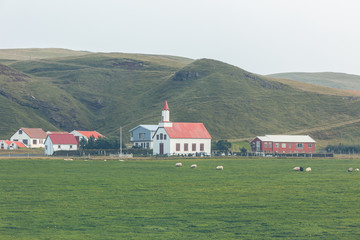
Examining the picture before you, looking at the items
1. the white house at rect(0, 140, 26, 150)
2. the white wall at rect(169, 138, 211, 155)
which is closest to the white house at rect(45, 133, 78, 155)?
the white house at rect(0, 140, 26, 150)

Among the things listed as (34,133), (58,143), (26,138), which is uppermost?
(34,133)

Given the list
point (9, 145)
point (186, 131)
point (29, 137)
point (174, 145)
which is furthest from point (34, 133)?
point (174, 145)

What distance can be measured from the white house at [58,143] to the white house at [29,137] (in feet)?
78.2

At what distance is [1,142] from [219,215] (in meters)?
130

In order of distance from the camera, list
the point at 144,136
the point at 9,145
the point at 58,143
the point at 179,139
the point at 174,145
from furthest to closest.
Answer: the point at 9,145, the point at 144,136, the point at 58,143, the point at 179,139, the point at 174,145

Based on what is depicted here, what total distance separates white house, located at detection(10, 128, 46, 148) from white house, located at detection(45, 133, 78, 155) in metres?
23.8

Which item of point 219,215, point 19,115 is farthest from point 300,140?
point 219,215

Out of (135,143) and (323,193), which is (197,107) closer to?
(135,143)

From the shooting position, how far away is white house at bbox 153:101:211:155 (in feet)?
387

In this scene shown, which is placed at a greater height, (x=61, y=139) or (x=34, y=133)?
(x=34, y=133)

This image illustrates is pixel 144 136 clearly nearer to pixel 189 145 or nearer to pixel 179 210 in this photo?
→ pixel 189 145

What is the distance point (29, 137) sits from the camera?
158 meters

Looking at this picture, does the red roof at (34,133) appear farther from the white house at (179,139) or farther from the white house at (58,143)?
the white house at (179,139)

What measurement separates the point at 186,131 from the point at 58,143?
31777 millimetres
